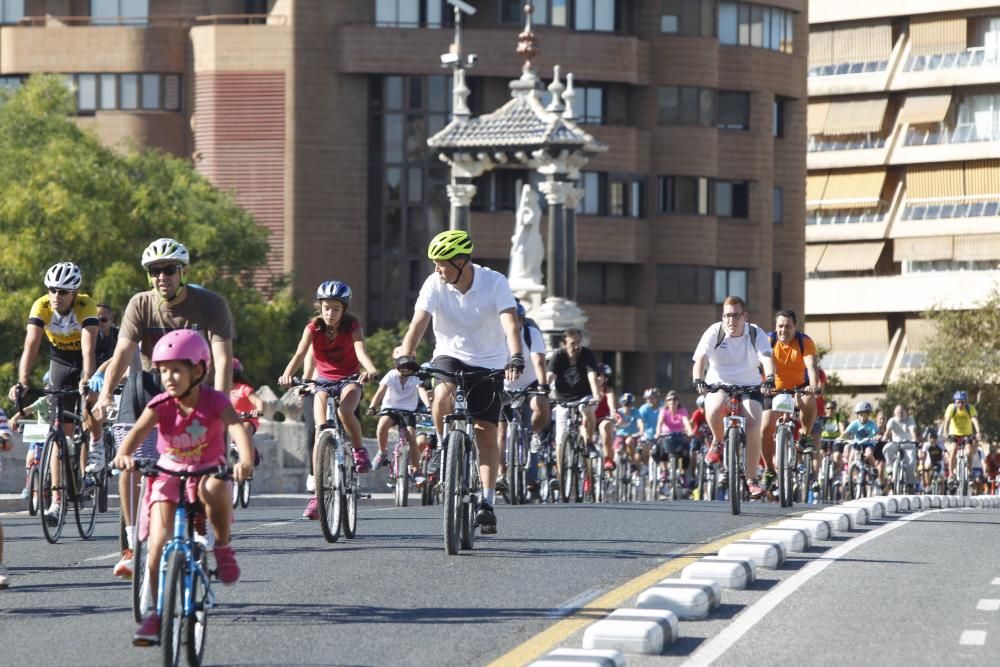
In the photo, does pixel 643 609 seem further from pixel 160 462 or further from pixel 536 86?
pixel 536 86

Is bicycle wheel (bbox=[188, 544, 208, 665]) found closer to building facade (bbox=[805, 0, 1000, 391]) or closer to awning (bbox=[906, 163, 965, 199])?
building facade (bbox=[805, 0, 1000, 391])

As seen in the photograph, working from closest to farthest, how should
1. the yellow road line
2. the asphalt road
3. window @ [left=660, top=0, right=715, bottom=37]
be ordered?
the yellow road line → the asphalt road → window @ [left=660, top=0, right=715, bottom=37]

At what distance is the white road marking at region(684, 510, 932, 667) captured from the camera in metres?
10.6

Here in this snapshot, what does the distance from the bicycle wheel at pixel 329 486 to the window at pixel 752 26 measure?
6516 centimetres

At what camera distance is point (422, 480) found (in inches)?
881

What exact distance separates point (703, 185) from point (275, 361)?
69.8ft

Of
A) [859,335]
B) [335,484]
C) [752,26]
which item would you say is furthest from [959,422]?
[859,335]

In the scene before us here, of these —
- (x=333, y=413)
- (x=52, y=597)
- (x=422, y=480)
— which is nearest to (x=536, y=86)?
(x=422, y=480)

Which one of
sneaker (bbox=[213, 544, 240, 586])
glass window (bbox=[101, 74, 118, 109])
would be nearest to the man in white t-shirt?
sneaker (bbox=[213, 544, 240, 586])

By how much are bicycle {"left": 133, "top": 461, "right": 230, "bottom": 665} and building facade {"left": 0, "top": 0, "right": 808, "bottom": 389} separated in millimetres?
64314

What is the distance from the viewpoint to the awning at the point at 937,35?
9025 cm

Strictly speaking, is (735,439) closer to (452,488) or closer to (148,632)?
(452,488)

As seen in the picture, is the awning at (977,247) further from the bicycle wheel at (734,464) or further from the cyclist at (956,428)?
the bicycle wheel at (734,464)

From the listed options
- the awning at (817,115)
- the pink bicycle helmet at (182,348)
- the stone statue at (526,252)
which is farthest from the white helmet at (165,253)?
the awning at (817,115)
